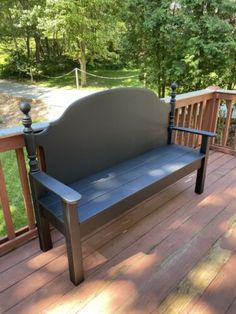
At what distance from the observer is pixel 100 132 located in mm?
1834

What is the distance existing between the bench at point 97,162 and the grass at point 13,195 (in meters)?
0.91

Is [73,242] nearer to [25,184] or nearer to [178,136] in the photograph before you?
Result: [25,184]

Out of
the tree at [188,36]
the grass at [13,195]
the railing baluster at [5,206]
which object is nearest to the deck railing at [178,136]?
the railing baluster at [5,206]

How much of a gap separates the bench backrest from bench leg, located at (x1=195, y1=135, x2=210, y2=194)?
43 centimetres

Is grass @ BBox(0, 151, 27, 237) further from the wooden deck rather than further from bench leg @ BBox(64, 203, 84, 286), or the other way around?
bench leg @ BBox(64, 203, 84, 286)

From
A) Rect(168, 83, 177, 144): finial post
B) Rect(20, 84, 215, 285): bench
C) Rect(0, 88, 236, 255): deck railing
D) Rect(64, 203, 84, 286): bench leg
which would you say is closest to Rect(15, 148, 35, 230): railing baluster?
Rect(0, 88, 236, 255): deck railing

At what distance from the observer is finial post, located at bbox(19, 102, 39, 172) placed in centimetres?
145

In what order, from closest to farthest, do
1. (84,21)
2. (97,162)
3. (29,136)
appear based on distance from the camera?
(29,136), (97,162), (84,21)

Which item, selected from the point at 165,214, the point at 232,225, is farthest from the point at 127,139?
the point at 232,225

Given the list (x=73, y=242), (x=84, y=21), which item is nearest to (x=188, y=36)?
(x=73, y=242)

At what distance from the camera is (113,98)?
1.87m

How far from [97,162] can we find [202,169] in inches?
40.6

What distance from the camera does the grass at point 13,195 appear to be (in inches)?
98.7

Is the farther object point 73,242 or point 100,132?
point 100,132
